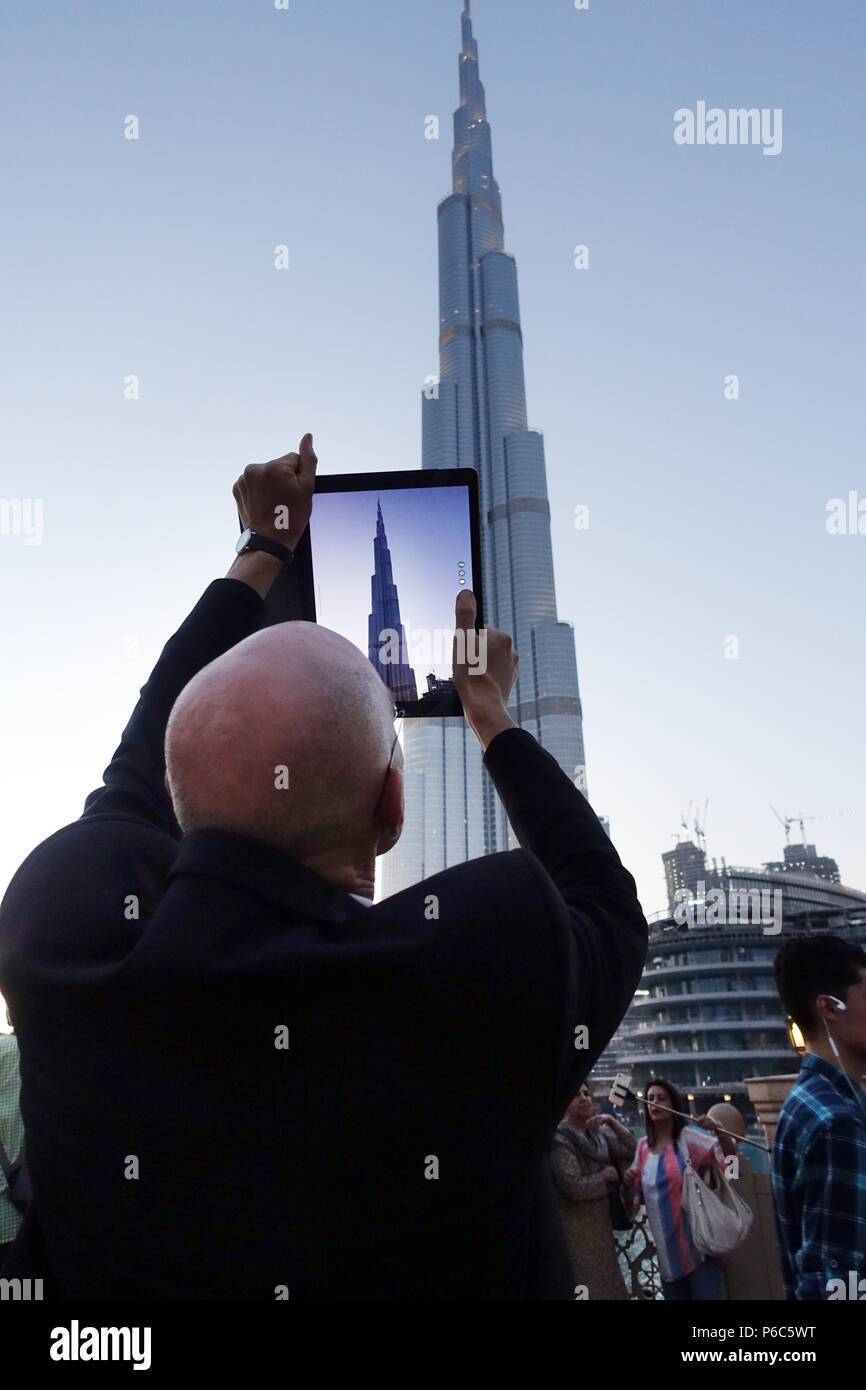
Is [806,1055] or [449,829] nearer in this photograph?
[806,1055]

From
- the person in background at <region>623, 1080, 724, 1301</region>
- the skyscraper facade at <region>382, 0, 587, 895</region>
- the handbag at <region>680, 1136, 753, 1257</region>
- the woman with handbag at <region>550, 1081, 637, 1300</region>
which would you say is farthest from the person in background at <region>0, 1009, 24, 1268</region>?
the skyscraper facade at <region>382, 0, 587, 895</region>

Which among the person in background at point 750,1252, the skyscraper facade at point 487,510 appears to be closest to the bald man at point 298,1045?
the person in background at point 750,1252

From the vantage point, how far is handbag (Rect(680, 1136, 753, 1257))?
4.50 metres

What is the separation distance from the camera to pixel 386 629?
1438mm

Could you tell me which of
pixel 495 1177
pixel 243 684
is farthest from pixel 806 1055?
pixel 243 684

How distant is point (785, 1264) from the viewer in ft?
8.23

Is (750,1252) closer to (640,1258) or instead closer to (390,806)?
(640,1258)

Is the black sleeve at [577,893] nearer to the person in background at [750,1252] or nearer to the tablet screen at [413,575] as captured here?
the tablet screen at [413,575]

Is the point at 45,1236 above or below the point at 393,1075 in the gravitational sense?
below

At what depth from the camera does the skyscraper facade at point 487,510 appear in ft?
304

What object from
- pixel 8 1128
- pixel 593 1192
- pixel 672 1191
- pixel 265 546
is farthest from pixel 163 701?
pixel 672 1191

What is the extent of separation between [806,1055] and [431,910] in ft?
8.01

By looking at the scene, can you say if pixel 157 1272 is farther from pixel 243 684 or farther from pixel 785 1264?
pixel 785 1264

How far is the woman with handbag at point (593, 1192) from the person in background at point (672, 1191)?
150mm
